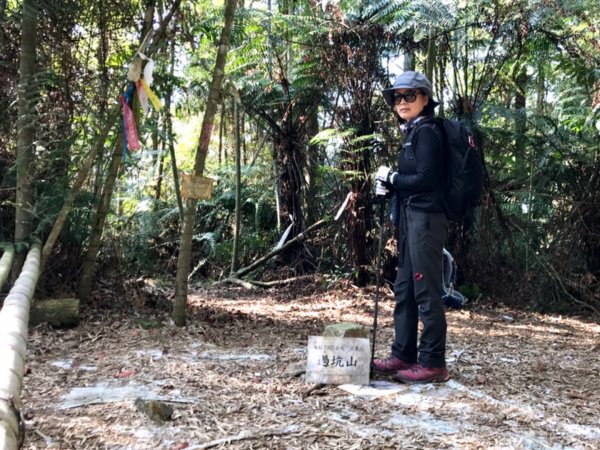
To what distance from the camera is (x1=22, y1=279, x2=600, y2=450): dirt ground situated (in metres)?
2.53

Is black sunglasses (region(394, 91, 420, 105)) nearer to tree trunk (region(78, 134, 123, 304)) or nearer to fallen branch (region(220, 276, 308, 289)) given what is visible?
tree trunk (region(78, 134, 123, 304))

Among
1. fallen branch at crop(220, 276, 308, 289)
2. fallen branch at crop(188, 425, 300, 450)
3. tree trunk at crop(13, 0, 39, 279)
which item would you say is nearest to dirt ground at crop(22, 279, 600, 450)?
fallen branch at crop(188, 425, 300, 450)

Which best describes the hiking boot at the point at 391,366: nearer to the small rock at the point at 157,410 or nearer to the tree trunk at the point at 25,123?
the small rock at the point at 157,410

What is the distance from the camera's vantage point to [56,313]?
482 cm

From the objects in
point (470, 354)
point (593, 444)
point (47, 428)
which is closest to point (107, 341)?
point (47, 428)

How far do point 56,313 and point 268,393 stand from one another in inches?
102

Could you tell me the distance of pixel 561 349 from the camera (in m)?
4.96

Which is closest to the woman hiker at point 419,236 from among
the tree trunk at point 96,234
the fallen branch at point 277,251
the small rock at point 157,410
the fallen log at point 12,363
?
the small rock at point 157,410

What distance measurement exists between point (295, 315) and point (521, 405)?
3.55 metres

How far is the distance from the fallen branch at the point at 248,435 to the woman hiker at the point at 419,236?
1172 millimetres

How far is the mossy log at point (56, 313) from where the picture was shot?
4.78m

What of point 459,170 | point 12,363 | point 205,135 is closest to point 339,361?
point 459,170

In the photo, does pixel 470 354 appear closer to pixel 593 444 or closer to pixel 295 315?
pixel 593 444

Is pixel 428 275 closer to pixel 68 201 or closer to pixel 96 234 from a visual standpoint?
pixel 68 201
